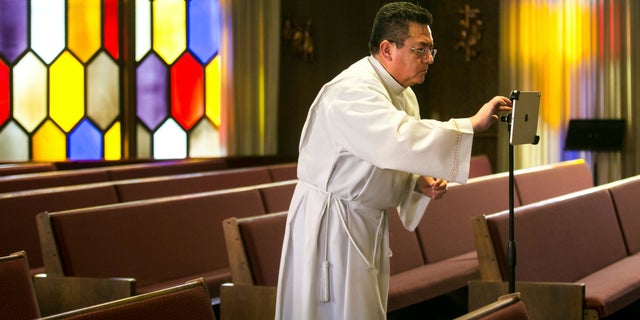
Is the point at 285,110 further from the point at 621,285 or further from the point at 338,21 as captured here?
the point at 621,285

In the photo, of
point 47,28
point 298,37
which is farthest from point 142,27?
point 298,37

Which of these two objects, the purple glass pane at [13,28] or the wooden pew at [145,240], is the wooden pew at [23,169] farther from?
the wooden pew at [145,240]

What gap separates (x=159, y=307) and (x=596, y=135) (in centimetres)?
769

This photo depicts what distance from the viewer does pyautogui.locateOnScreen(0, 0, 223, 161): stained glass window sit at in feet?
28.9

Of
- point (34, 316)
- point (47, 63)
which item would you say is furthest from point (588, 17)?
point (34, 316)

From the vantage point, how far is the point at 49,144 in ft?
29.4

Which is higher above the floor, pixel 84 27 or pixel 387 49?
pixel 84 27

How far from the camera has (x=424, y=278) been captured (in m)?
4.85

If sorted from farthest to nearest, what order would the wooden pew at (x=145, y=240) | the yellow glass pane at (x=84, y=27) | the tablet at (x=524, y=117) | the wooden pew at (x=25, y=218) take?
the yellow glass pane at (x=84, y=27) → the wooden pew at (x=25, y=218) → the wooden pew at (x=145, y=240) → the tablet at (x=524, y=117)

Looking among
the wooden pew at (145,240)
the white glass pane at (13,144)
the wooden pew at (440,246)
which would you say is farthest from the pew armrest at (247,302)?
the white glass pane at (13,144)

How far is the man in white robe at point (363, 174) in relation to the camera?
9.10 ft

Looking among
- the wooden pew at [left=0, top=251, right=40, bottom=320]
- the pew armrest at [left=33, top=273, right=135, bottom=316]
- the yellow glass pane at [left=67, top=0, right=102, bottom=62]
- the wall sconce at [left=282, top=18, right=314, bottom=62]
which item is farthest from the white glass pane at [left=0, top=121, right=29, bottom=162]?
the wooden pew at [left=0, top=251, right=40, bottom=320]

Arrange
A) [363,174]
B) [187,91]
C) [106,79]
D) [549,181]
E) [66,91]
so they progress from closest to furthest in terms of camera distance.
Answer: [363,174], [549,181], [66,91], [106,79], [187,91]

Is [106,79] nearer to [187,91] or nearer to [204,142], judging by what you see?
[187,91]
